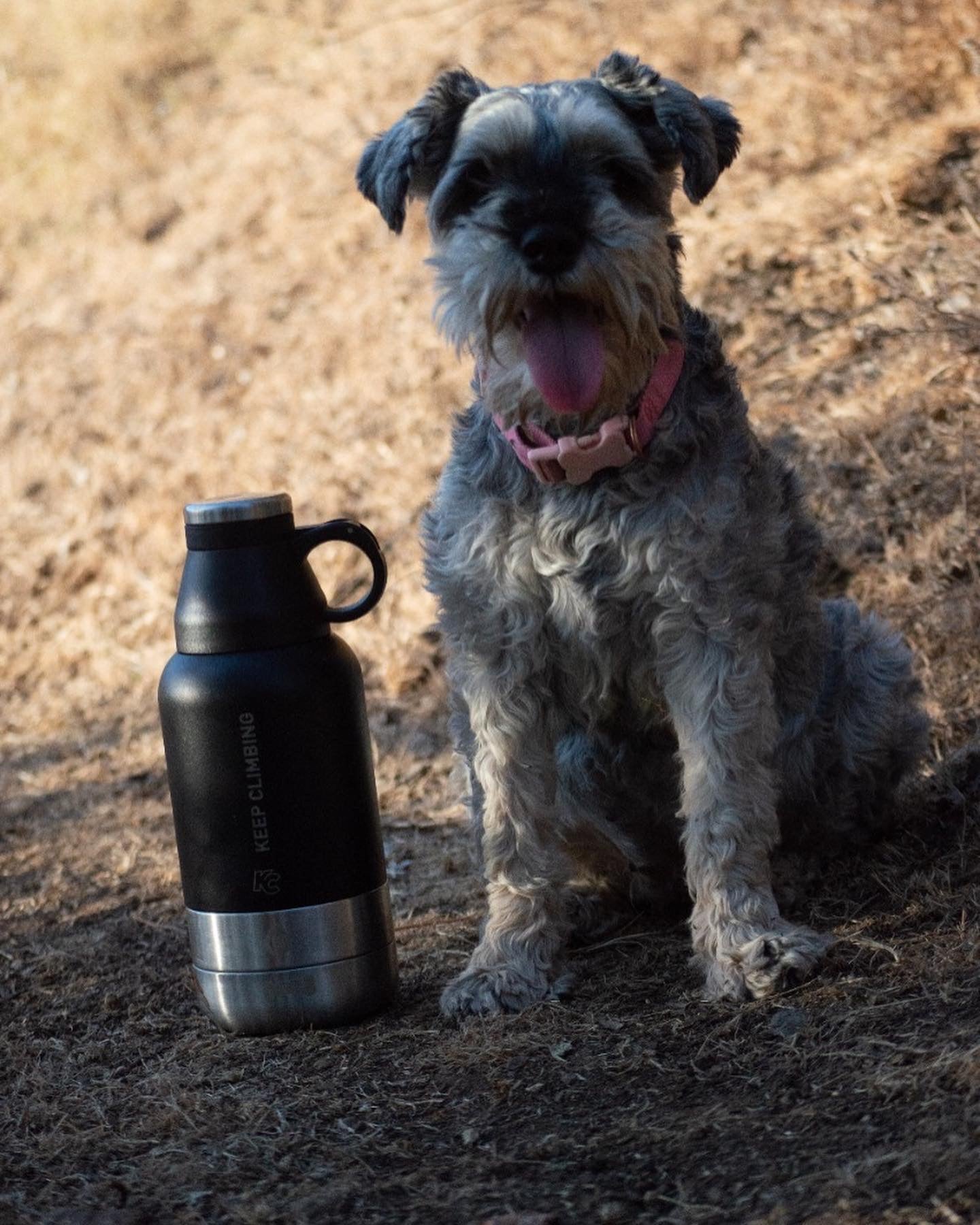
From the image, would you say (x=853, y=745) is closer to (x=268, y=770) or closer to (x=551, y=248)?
(x=268, y=770)

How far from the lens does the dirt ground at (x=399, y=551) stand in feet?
11.4

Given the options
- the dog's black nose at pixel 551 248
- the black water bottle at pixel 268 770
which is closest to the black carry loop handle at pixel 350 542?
the black water bottle at pixel 268 770

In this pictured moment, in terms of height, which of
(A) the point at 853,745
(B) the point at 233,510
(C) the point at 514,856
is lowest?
(C) the point at 514,856

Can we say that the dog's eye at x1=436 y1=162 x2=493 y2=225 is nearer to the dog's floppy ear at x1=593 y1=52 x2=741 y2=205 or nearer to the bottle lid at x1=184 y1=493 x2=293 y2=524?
the dog's floppy ear at x1=593 y1=52 x2=741 y2=205

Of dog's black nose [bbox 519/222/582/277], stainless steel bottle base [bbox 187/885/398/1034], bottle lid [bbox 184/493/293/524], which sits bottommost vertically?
stainless steel bottle base [bbox 187/885/398/1034]

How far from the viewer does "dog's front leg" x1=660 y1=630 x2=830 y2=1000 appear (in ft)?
14.0

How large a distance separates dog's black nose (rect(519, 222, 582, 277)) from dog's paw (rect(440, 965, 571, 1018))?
202cm

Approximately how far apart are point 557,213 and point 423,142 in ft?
2.02

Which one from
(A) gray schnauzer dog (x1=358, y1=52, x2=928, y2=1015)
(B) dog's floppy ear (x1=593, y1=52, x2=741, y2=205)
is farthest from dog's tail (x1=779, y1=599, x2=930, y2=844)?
(B) dog's floppy ear (x1=593, y1=52, x2=741, y2=205)

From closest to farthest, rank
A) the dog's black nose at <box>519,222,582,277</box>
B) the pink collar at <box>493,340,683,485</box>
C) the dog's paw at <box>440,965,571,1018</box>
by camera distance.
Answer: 1. the dog's black nose at <box>519,222,582,277</box>
2. the pink collar at <box>493,340,683,485</box>
3. the dog's paw at <box>440,965,571,1018</box>

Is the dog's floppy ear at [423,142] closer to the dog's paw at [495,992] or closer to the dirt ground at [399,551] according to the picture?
the dog's paw at [495,992]

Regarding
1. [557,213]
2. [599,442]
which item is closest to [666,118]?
[557,213]

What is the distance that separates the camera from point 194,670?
4.32 metres

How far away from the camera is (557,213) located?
12.7ft
